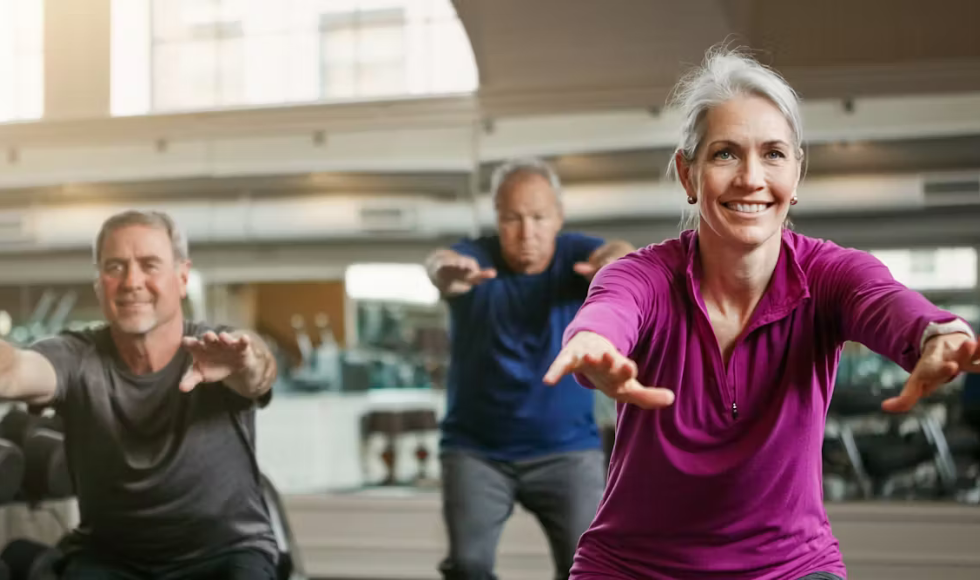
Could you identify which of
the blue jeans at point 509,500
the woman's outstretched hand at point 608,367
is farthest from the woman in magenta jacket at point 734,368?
the blue jeans at point 509,500

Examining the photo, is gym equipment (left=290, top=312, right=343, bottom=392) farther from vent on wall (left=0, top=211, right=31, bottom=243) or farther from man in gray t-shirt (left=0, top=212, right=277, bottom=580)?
man in gray t-shirt (left=0, top=212, right=277, bottom=580)

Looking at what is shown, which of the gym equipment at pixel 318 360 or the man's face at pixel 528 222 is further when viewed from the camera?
the gym equipment at pixel 318 360

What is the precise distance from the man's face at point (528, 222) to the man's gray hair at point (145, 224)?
85 centimetres

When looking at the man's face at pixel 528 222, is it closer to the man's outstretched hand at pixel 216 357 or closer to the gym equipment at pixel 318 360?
the man's outstretched hand at pixel 216 357

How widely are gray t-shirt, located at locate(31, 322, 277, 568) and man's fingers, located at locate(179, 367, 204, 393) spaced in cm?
19

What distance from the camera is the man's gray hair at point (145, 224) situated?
103 inches

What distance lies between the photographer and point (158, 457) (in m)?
2.51

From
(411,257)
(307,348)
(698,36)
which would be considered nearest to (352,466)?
(307,348)

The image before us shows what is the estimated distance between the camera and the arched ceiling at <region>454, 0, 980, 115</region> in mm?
3221

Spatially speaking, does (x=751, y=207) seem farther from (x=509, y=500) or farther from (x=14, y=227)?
(x=14, y=227)

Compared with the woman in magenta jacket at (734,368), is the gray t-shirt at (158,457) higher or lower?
lower

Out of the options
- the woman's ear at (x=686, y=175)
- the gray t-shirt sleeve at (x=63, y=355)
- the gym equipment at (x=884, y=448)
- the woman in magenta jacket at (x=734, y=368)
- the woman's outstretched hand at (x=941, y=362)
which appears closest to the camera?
the woman's outstretched hand at (x=941, y=362)

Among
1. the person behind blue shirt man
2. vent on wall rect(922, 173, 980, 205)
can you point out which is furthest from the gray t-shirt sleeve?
vent on wall rect(922, 173, 980, 205)

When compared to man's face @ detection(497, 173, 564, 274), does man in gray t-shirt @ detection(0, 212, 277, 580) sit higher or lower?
lower
